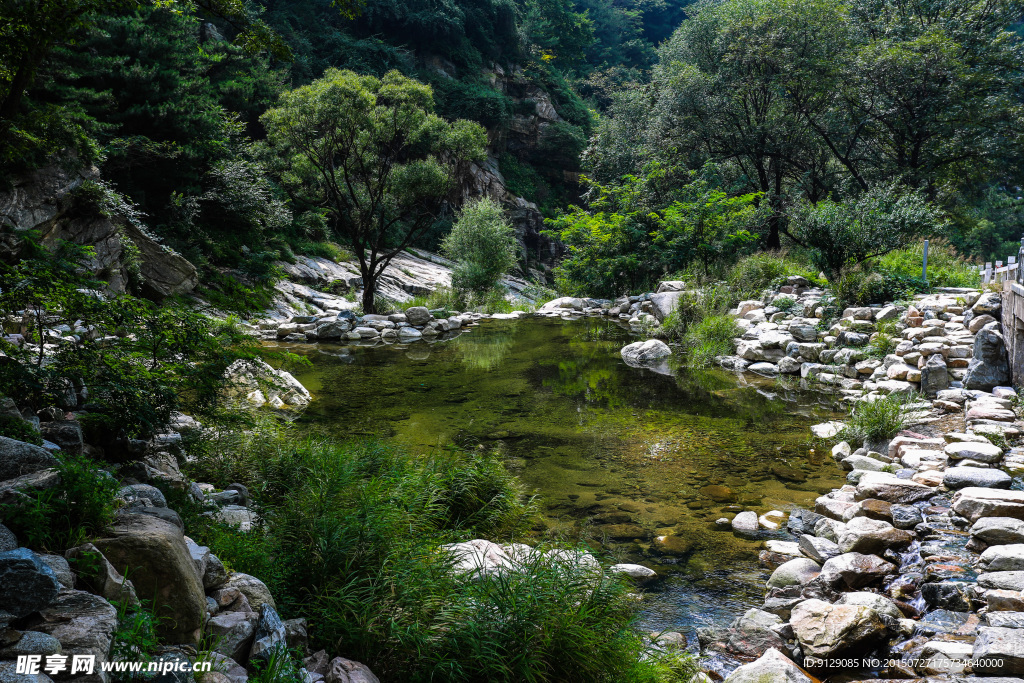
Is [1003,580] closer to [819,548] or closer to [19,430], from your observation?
[819,548]

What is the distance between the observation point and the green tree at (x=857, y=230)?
41.7 feet

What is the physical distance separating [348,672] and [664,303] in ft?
48.5

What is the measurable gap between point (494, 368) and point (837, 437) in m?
6.46

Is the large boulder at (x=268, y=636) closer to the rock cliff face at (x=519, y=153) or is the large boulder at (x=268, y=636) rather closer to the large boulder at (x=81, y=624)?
the large boulder at (x=81, y=624)

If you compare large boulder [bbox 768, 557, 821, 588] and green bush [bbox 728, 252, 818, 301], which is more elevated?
green bush [bbox 728, 252, 818, 301]

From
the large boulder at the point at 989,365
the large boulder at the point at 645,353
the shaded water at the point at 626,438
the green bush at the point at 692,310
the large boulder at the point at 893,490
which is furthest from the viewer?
the green bush at the point at 692,310

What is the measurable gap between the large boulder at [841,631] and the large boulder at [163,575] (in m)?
3.09

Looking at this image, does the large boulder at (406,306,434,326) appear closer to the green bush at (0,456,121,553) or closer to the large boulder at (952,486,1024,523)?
the large boulder at (952,486,1024,523)

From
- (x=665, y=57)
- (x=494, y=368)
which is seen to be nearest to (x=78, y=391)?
(x=494, y=368)

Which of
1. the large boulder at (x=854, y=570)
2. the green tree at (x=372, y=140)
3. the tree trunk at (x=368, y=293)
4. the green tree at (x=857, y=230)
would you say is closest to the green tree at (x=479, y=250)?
the green tree at (x=372, y=140)

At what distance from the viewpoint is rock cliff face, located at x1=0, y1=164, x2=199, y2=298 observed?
31.5 feet

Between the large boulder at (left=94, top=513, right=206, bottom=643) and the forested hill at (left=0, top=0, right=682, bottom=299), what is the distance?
10.3 feet

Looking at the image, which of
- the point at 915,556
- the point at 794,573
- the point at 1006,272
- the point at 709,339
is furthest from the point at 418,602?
the point at 709,339

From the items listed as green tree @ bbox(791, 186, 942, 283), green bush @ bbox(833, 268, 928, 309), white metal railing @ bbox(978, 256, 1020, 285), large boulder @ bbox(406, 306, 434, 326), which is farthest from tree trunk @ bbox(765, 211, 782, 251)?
large boulder @ bbox(406, 306, 434, 326)
